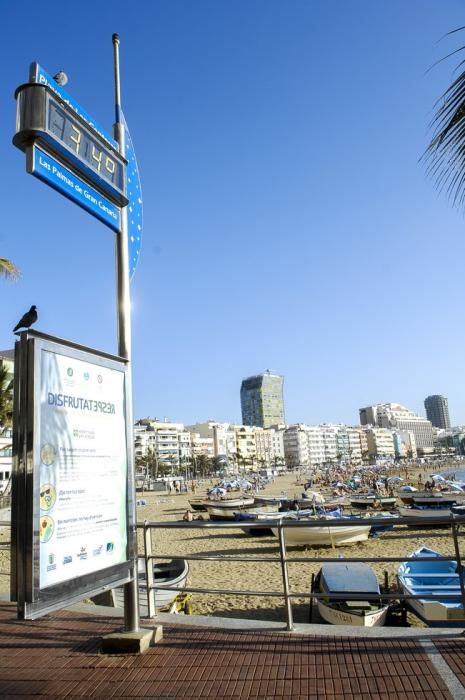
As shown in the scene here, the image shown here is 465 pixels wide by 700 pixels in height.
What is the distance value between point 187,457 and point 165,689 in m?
143

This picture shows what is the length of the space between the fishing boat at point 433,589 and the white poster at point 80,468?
2976mm

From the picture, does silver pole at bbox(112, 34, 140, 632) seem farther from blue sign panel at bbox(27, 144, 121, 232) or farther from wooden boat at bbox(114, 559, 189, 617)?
wooden boat at bbox(114, 559, 189, 617)

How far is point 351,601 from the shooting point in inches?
325

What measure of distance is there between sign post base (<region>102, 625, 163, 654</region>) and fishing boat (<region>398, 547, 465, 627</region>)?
8.79 ft

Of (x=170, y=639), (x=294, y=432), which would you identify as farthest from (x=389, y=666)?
(x=294, y=432)

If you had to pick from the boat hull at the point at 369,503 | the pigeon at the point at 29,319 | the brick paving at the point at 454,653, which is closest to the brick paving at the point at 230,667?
the brick paving at the point at 454,653

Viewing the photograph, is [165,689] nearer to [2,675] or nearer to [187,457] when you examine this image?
Result: [2,675]

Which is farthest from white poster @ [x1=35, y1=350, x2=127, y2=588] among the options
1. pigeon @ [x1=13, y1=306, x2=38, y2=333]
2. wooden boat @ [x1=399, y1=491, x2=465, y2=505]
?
wooden boat @ [x1=399, y1=491, x2=465, y2=505]

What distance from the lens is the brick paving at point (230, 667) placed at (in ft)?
12.5

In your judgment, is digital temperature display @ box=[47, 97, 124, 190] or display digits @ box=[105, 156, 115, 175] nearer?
digital temperature display @ box=[47, 97, 124, 190]

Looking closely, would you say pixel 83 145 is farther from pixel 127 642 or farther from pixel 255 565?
pixel 255 565

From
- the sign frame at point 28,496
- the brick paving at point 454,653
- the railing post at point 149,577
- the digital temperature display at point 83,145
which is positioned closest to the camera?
the sign frame at point 28,496

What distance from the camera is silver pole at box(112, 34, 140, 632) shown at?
4.99 meters

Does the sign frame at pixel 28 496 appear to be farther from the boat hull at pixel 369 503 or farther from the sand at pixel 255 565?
the boat hull at pixel 369 503
